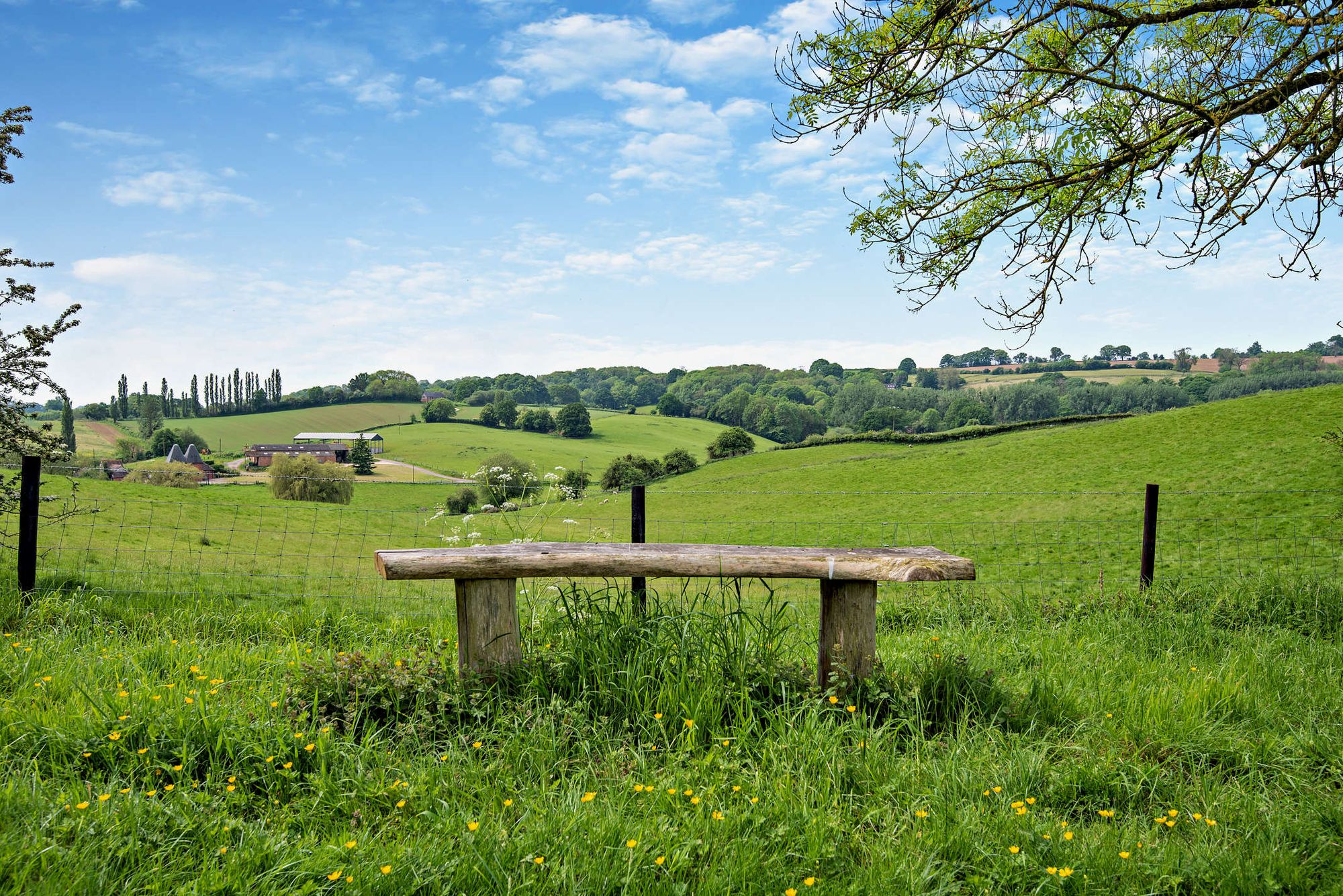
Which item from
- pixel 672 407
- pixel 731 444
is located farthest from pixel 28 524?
pixel 672 407

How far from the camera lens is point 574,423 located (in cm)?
8450

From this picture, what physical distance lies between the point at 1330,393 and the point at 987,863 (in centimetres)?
3419

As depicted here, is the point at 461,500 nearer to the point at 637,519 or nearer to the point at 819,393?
the point at 637,519

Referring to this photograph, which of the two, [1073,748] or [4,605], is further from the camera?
[4,605]

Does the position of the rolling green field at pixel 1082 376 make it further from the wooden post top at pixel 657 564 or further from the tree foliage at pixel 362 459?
the wooden post top at pixel 657 564

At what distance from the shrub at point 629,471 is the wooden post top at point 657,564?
143 ft

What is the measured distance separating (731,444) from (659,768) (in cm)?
6241

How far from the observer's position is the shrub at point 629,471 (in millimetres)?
50906

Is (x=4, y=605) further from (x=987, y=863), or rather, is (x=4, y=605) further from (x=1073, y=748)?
(x=1073, y=748)

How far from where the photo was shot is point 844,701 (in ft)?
12.2

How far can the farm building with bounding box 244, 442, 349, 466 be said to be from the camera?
76619mm

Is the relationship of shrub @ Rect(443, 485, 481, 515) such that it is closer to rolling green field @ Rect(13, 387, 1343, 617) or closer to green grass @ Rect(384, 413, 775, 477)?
rolling green field @ Rect(13, 387, 1343, 617)

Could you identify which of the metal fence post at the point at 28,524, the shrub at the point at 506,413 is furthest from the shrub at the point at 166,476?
the shrub at the point at 506,413

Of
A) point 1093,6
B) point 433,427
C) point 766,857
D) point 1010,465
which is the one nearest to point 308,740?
point 766,857
